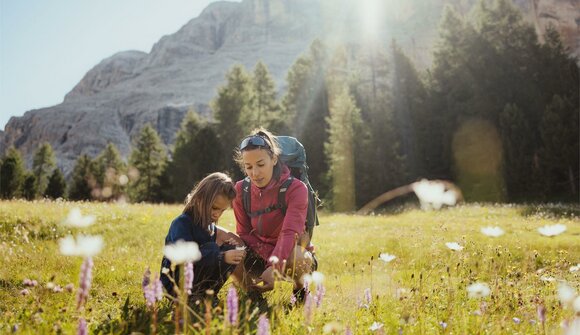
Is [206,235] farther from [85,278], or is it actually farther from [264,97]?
[264,97]

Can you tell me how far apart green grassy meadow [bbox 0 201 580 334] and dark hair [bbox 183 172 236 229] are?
960 mm

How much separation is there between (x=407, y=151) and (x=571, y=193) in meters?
13.9

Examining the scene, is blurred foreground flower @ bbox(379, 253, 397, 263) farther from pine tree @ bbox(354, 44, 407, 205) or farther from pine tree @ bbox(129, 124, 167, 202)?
pine tree @ bbox(129, 124, 167, 202)

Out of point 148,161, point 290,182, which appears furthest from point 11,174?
point 290,182

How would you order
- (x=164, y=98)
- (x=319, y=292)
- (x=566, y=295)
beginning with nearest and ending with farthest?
(x=566, y=295) → (x=319, y=292) → (x=164, y=98)

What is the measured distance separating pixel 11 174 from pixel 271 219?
63.6 m

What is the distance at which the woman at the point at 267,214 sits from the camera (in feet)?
16.5

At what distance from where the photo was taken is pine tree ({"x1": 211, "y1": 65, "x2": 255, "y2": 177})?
4222 cm

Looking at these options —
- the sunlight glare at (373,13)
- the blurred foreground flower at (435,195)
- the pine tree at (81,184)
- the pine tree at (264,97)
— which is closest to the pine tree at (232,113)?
the pine tree at (264,97)

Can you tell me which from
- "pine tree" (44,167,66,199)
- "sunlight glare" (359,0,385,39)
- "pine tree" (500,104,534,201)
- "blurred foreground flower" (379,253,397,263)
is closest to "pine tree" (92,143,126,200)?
"pine tree" (44,167,66,199)

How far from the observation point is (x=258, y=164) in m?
5.28

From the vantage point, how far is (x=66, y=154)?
140 meters

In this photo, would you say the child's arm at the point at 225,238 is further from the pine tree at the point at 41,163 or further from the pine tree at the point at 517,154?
the pine tree at the point at 41,163

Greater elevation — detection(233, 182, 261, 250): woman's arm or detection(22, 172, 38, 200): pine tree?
detection(233, 182, 261, 250): woman's arm
